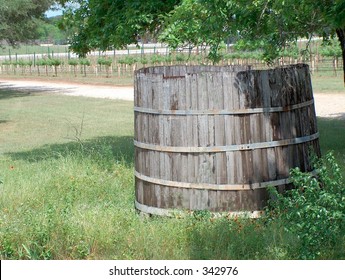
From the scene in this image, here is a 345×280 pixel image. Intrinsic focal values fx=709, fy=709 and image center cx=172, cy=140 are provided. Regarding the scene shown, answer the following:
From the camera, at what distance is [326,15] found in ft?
23.4

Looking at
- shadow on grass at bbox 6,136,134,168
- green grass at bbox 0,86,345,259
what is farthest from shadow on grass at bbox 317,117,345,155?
shadow on grass at bbox 6,136,134,168

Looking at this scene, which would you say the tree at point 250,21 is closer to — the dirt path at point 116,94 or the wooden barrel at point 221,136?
the wooden barrel at point 221,136

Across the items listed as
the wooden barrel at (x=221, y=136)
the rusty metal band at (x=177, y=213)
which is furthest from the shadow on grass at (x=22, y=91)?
the wooden barrel at (x=221, y=136)

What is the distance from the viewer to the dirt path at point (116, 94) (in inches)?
915

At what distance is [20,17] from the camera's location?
3412 centimetres

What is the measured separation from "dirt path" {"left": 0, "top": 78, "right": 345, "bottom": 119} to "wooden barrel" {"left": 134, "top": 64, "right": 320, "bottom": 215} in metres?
14.3

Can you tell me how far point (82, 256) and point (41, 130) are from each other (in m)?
14.6

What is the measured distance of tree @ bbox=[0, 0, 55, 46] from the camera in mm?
29791

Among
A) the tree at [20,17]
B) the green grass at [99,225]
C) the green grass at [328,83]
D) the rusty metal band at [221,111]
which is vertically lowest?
the green grass at [328,83]

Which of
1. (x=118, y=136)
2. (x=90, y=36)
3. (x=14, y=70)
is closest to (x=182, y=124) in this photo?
(x=90, y=36)

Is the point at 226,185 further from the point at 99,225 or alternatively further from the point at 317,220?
the point at 317,220

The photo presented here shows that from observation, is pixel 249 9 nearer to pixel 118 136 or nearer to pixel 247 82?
pixel 247 82

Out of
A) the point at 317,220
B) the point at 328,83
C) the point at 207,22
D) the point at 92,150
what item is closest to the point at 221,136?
the point at 317,220

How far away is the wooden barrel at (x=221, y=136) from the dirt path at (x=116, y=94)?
46.9 ft
